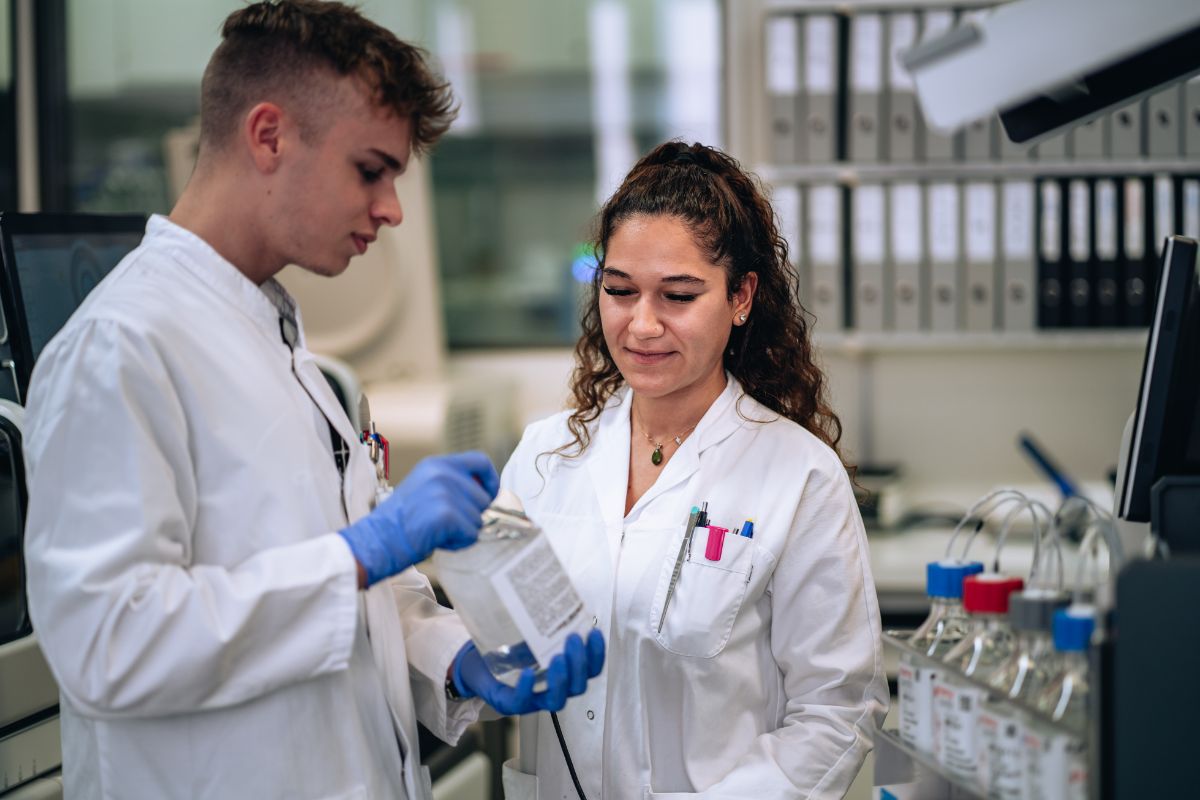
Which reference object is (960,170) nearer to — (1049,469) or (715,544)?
(1049,469)

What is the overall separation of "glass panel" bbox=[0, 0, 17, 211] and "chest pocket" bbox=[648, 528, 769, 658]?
291cm

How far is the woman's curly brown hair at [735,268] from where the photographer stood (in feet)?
5.09

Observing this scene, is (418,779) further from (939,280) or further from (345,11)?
(939,280)

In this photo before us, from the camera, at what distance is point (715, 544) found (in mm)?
1437

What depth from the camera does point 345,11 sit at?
3.93ft

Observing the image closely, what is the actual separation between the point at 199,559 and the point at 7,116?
9.88 feet

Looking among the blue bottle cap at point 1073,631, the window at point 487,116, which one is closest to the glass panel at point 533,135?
the window at point 487,116

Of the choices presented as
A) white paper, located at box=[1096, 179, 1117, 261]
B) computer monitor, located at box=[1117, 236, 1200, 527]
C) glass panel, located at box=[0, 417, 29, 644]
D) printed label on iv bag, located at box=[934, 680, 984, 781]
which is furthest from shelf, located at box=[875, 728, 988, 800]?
white paper, located at box=[1096, 179, 1117, 261]

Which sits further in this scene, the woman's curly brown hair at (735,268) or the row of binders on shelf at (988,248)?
the row of binders on shelf at (988,248)

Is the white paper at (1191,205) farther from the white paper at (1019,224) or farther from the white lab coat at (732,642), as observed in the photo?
the white lab coat at (732,642)

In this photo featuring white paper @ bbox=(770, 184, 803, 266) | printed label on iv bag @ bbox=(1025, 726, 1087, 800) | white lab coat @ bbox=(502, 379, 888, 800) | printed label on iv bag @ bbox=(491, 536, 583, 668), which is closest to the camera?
printed label on iv bag @ bbox=(1025, 726, 1087, 800)

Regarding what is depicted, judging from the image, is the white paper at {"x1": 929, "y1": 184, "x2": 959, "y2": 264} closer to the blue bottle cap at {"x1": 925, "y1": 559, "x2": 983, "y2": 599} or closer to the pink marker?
the pink marker

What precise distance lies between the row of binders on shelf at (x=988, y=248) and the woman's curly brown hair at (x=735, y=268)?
1.15 meters

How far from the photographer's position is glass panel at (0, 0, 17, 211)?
3.52 m
